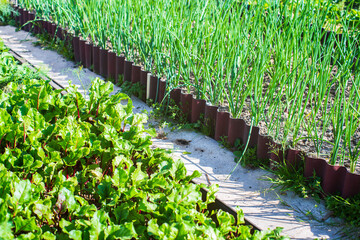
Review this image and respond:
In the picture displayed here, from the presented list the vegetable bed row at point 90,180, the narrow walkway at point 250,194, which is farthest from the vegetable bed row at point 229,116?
the vegetable bed row at point 90,180

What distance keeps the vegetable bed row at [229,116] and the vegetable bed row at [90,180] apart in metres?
0.57

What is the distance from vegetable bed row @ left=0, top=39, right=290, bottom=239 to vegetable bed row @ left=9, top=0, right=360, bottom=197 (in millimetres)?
573

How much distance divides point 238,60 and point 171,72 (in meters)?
0.58

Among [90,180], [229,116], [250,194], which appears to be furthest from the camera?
[229,116]

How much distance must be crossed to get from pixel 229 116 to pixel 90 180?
43.4 inches

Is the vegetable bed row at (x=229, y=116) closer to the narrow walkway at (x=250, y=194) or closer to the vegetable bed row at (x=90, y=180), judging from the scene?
the narrow walkway at (x=250, y=194)

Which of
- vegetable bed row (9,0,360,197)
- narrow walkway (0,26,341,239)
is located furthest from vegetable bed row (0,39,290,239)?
vegetable bed row (9,0,360,197)

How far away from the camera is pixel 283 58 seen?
272cm

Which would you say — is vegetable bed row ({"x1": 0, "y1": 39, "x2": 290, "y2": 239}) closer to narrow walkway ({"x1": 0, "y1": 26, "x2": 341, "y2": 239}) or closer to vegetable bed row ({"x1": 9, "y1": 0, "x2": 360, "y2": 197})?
narrow walkway ({"x1": 0, "y1": 26, "x2": 341, "y2": 239})

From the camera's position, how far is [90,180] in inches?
90.9

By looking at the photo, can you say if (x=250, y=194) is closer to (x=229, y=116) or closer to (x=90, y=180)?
(x=229, y=116)

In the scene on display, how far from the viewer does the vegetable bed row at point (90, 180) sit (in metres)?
1.69

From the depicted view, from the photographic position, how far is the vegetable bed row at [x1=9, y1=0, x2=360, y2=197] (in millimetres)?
2377

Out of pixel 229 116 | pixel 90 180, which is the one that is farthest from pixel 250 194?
pixel 90 180
